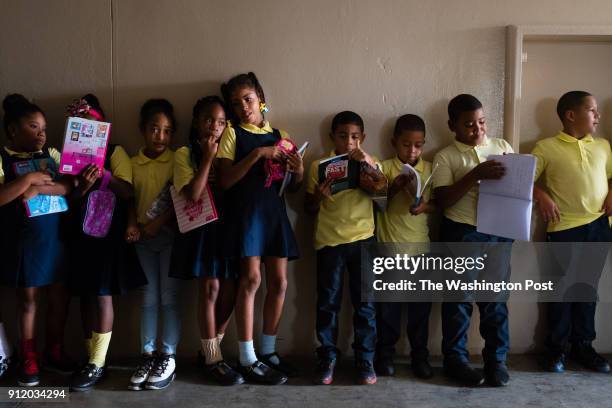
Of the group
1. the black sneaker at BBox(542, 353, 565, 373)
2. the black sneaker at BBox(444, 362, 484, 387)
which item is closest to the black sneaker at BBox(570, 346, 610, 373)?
the black sneaker at BBox(542, 353, 565, 373)

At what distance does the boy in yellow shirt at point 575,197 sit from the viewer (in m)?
2.84

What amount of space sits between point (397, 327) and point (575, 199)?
1256 mm

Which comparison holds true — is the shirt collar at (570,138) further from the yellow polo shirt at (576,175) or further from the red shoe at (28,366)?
the red shoe at (28,366)

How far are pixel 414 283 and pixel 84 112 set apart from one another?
6.92 ft

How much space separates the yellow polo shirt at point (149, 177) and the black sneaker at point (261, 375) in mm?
1010

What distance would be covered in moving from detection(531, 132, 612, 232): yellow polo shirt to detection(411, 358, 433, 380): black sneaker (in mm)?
1094

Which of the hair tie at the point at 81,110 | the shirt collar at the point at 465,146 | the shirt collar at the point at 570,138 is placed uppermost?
the hair tie at the point at 81,110

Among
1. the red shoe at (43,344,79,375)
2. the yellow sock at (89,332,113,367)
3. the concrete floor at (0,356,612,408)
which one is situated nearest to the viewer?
the concrete floor at (0,356,612,408)

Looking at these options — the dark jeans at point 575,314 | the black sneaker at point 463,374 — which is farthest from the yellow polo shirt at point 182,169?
the dark jeans at point 575,314

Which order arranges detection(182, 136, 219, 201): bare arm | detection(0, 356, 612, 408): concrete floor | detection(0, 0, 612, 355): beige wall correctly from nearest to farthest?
detection(0, 356, 612, 408): concrete floor, detection(182, 136, 219, 201): bare arm, detection(0, 0, 612, 355): beige wall

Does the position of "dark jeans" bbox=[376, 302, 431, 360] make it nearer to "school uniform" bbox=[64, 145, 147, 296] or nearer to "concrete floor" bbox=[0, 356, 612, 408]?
"concrete floor" bbox=[0, 356, 612, 408]

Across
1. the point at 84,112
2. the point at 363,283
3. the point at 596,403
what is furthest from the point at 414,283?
the point at 84,112

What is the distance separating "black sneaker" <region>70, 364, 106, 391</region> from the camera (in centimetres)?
260

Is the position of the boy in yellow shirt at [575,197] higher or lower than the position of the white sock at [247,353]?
higher
